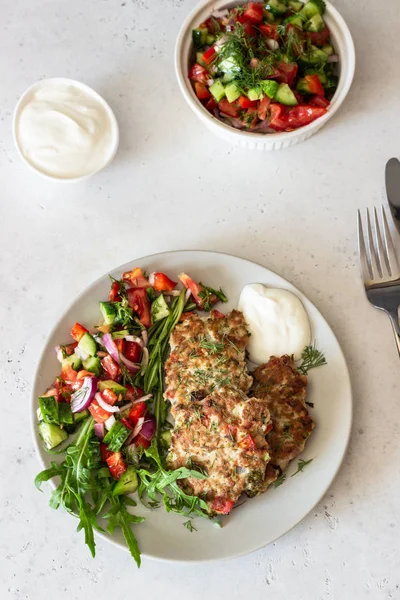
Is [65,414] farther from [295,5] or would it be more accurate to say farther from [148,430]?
[295,5]

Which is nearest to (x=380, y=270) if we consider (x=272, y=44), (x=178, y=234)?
(x=178, y=234)

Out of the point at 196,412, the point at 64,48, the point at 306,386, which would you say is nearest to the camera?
the point at 196,412

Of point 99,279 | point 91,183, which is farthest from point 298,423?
point 91,183

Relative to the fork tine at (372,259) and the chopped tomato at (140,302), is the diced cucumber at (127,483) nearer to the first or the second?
the chopped tomato at (140,302)

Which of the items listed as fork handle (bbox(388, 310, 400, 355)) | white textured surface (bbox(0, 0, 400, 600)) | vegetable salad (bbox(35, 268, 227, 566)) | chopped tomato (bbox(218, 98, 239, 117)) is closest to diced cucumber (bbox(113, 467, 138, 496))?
vegetable salad (bbox(35, 268, 227, 566))

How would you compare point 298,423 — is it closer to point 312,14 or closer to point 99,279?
point 99,279

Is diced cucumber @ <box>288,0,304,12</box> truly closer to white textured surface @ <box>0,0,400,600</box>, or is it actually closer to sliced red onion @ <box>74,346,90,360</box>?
white textured surface @ <box>0,0,400,600</box>

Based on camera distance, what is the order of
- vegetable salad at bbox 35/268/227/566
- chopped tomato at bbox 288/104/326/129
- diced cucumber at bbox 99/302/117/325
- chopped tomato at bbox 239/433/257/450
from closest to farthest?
chopped tomato at bbox 239/433/257/450, vegetable salad at bbox 35/268/227/566, diced cucumber at bbox 99/302/117/325, chopped tomato at bbox 288/104/326/129
